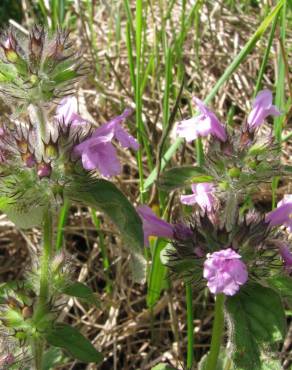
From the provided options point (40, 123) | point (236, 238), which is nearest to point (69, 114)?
point (40, 123)

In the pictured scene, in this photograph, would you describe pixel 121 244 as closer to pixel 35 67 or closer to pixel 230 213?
pixel 230 213

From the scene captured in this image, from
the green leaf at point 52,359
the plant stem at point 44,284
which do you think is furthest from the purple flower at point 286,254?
the green leaf at point 52,359

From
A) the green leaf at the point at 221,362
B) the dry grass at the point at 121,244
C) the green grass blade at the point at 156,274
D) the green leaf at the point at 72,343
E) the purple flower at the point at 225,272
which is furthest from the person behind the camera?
the dry grass at the point at 121,244

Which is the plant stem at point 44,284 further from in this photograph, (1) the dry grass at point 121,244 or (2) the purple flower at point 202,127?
(1) the dry grass at point 121,244

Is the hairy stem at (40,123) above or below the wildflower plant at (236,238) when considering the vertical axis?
above

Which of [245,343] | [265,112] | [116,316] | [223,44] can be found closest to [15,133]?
[265,112]

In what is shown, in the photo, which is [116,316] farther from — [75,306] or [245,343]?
[245,343]
